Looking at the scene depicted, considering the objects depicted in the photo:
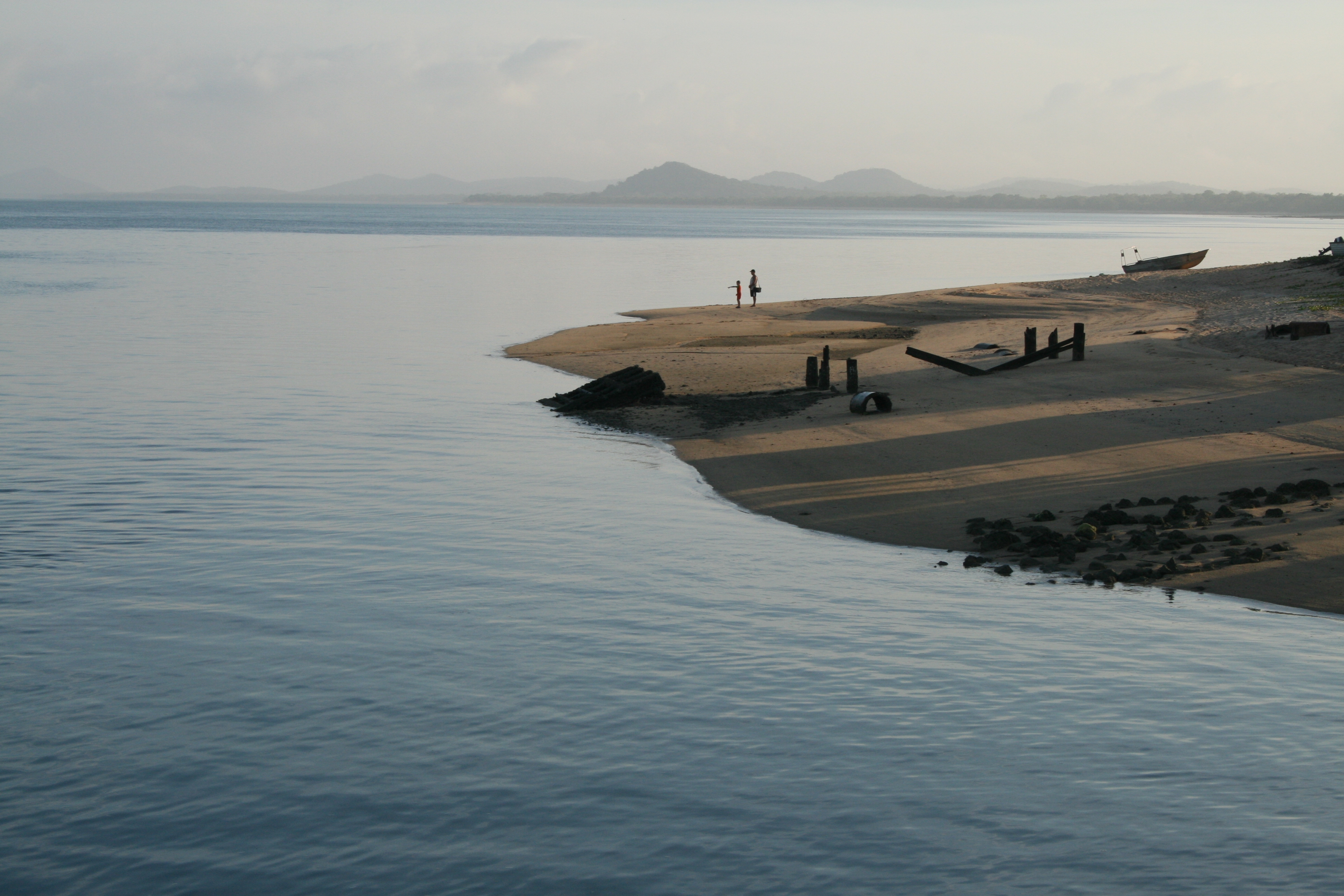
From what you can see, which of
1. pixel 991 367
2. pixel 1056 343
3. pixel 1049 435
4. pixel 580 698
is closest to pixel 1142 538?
pixel 1049 435

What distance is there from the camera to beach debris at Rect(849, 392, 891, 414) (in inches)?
1024

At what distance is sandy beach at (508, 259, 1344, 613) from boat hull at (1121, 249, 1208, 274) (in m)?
29.1

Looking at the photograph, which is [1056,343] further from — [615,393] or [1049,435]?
[615,393]

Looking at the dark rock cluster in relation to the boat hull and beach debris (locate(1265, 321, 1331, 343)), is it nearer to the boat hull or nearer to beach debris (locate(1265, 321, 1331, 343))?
beach debris (locate(1265, 321, 1331, 343))

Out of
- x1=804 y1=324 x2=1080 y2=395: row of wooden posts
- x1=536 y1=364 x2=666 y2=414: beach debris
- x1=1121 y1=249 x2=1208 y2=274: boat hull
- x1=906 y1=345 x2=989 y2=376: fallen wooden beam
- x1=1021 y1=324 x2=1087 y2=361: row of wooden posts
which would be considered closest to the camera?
x1=536 y1=364 x2=666 y2=414: beach debris

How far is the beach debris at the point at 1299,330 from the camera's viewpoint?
31.5 meters

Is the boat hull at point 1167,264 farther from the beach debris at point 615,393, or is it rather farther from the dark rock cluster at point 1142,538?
the dark rock cluster at point 1142,538

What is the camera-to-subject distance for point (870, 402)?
2658cm

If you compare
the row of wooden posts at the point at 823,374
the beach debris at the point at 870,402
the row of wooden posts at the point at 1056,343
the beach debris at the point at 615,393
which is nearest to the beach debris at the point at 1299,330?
the row of wooden posts at the point at 1056,343

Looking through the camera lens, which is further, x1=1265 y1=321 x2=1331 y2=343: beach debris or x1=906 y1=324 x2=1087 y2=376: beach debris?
x1=1265 y1=321 x2=1331 y2=343: beach debris

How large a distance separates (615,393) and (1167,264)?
53263 millimetres

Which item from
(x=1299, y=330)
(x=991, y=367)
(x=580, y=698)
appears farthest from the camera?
(x=1299, y=330)

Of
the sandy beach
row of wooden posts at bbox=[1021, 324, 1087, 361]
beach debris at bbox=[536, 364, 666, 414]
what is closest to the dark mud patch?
the sandy beach

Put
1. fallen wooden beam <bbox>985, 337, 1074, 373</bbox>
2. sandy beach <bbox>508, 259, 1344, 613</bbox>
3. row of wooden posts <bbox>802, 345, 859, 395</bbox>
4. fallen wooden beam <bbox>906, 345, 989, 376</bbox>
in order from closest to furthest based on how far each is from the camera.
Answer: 1. sandy beach <bbox>508, 259, 1344, 613</bbox>
2. row of wooden posts <bbox>802, 345, 859, 395</bbox>
3. fallen wooden beam <bbox>906, 345, 989, 376</bbox>
4. fallen wooden beam <bbox>985, 337, 1074, 373</bbox>
